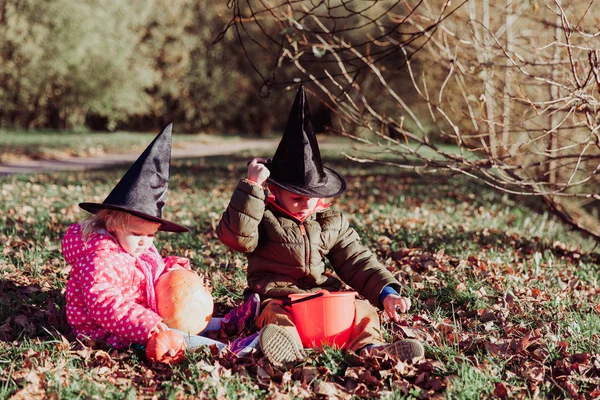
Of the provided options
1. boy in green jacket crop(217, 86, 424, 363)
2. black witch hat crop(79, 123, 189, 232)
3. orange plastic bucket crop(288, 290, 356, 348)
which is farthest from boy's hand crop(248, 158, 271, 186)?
orange plastic bucket crop(288, 290, 356, 348)

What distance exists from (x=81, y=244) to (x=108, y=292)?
0.36 metres

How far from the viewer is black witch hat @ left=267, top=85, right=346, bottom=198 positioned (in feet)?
11.3

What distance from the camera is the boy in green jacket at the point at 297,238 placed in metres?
3.35

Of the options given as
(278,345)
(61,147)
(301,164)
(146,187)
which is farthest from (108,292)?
(61,147)

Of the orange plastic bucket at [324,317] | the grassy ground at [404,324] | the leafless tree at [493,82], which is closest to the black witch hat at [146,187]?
the grassy ground at [404,324]

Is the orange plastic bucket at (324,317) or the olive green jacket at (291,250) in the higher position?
the olive green jacket at (291,250)

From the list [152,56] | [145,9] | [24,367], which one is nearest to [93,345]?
[24,367]

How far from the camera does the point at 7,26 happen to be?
21.7m

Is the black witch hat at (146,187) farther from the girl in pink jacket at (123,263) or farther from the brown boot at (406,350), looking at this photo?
the brown boot at (406,350)

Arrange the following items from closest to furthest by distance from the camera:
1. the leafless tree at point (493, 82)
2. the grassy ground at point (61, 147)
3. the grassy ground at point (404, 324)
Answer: the grassy ground at point (404, 324), the leafless tree at point (493, 82), the grassy ground at point (61, 147)

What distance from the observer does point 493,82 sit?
7.81 meters

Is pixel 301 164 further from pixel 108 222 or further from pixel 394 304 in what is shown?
pixel 108 222

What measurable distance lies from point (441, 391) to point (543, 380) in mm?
543

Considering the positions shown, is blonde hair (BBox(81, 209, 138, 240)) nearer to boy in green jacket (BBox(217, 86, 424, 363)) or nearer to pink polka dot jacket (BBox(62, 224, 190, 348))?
pink polka dot jacket (BBox(62, 224, 190, 348))
